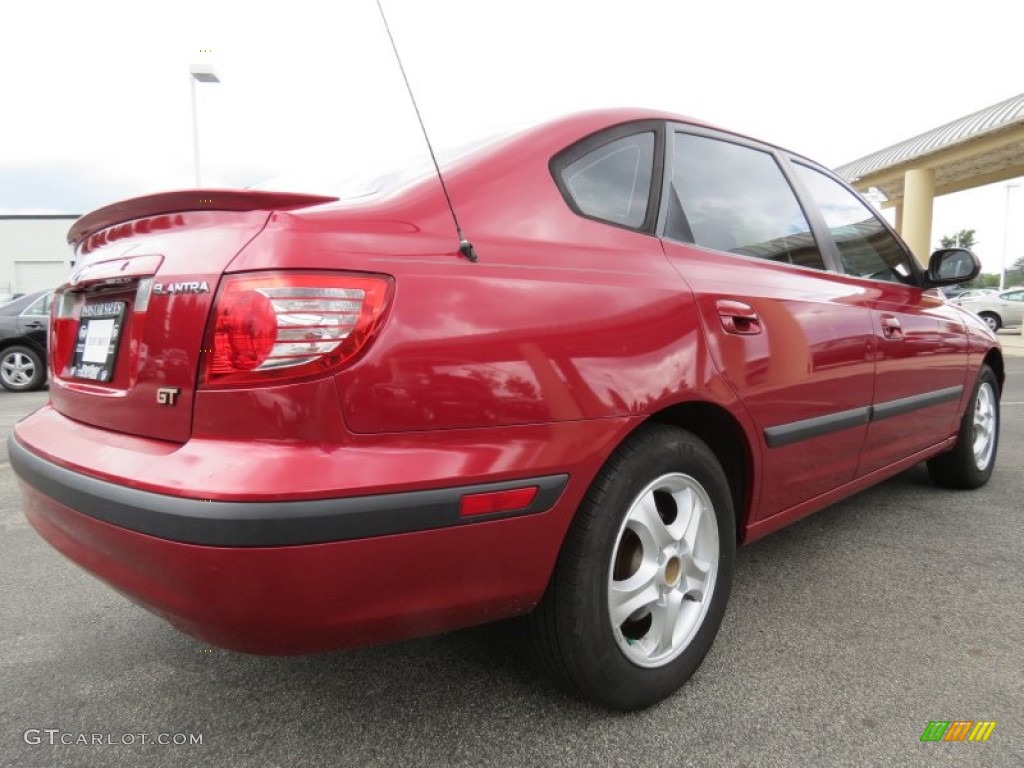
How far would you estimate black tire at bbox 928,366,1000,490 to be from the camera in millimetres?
3645

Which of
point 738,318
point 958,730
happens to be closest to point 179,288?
point 738,318

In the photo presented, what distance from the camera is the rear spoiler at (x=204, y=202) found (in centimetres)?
139

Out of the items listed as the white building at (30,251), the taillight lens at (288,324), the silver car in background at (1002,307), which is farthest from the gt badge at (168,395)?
the white building at (30,251)

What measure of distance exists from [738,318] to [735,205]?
0.50 m

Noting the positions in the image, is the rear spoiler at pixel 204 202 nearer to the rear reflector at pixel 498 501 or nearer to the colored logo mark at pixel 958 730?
the rear reflector at pixel 498 501

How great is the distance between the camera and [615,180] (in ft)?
6.14

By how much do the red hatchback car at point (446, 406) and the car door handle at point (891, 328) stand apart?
2.19 feet

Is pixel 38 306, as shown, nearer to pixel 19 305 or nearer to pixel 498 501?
pixel 19 305

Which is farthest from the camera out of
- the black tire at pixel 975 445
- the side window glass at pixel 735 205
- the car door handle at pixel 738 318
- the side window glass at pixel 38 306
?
the side window glass at pixel 38 306

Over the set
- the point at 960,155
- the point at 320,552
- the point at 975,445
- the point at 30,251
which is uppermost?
the point at 960,155

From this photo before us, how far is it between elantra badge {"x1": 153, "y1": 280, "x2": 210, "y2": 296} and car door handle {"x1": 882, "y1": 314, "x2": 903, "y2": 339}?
8.02ft

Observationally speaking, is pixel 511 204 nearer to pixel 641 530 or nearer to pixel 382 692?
pixel 641 530

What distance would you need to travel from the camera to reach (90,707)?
1.81 meters

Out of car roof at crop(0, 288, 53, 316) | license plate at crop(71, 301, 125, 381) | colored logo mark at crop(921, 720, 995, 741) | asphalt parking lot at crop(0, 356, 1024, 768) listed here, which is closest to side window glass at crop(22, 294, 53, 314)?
car roof at crop(0, 288, 53, 316)
